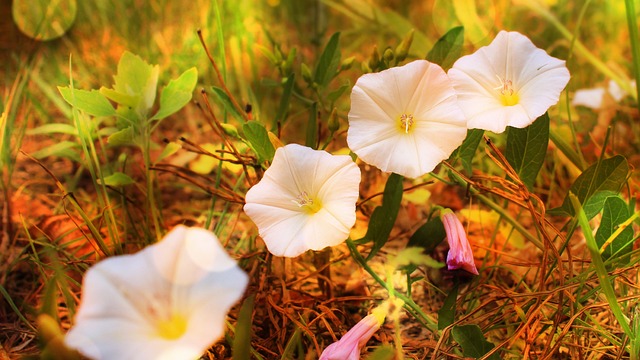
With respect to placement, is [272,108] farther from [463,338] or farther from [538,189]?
[463,338]

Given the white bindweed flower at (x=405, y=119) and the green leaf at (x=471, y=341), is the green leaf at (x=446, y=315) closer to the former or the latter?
the green leaf at (x=471, y=341)

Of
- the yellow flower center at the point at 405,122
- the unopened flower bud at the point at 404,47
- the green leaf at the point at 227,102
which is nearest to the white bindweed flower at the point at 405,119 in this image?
the yellow flower center at the point at 405,122

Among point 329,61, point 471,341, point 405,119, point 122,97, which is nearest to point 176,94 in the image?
point 122,97

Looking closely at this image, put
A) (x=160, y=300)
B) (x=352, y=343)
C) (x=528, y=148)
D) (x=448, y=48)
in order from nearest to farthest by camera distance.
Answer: (x=160, y=300) → (x=352, y=343) → (x=528, y=148) → (x=448, y=48)

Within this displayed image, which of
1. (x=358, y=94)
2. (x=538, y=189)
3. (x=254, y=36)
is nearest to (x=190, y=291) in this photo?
(x=358, y=94)

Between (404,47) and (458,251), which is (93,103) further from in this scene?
(458,251)
